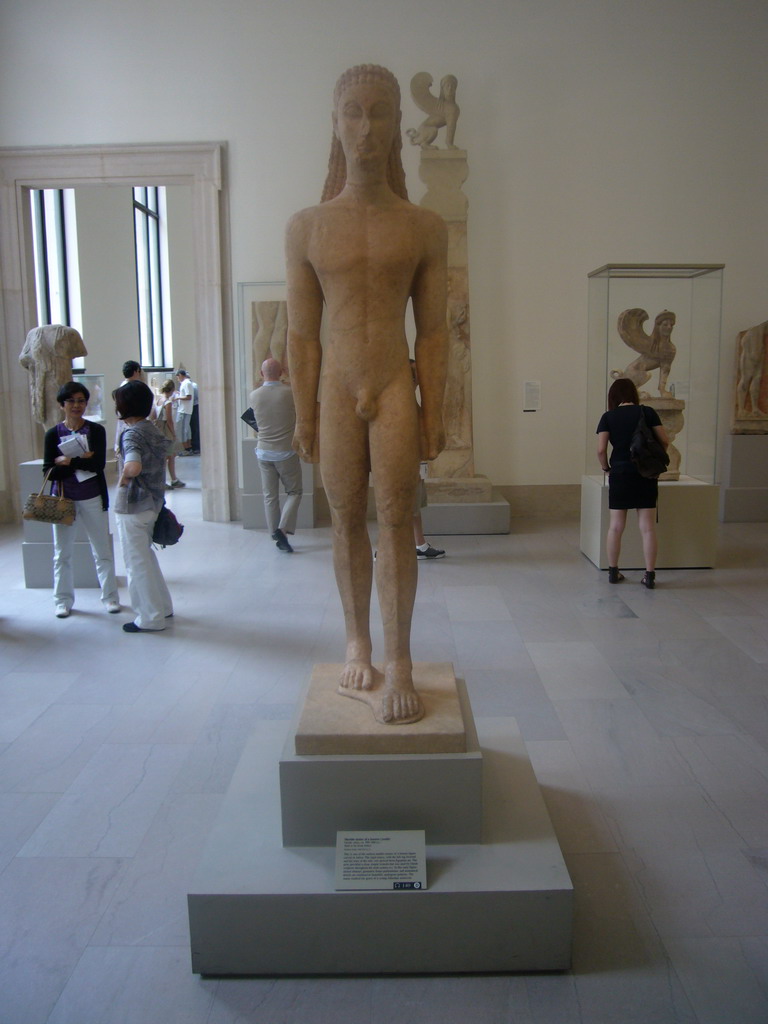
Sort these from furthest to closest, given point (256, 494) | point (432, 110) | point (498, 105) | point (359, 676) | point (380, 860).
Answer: point (256, 494), point (498, 105), point (432, 110), point (359, 676), point (380, 860)

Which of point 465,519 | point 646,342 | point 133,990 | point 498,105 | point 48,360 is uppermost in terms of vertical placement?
point 498,105

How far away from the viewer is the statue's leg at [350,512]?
11.0ft

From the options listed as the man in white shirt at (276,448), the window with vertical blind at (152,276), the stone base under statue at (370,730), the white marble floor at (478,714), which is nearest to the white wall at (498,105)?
the man in white shirt at (276,448)

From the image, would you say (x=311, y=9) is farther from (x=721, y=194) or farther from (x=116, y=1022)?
(x=116, y=1022)

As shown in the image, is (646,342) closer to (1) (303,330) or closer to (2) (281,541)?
(2) (281,541)

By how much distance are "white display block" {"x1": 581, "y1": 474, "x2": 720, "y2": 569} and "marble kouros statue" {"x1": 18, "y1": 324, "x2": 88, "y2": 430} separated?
5506mm

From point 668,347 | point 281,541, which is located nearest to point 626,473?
point 668,347

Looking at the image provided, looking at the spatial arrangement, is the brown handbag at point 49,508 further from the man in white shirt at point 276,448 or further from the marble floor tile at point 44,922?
the marble floor tile at point 44,922

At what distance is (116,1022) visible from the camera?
2645 millimetres

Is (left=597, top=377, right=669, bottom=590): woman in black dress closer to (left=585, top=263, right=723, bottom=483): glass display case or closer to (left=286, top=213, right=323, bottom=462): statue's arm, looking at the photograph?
(left=585, top=263, right=723, bottom=483): glass display case

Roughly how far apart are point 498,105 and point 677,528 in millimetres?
5394

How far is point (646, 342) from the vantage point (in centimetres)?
869

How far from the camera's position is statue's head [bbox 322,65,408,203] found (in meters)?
3.17

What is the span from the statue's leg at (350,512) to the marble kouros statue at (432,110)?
731 cm
